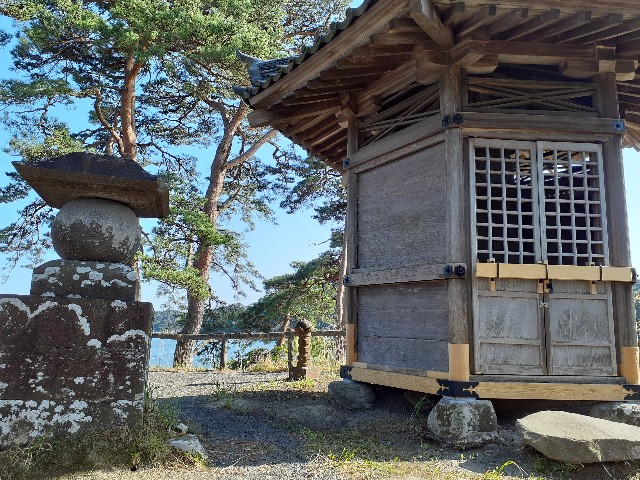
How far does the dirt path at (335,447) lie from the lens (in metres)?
3.63

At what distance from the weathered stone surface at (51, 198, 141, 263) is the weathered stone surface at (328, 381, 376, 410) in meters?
3.43

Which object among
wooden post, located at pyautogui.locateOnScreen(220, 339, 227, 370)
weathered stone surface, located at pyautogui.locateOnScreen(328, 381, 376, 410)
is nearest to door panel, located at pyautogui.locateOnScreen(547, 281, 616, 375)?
weathered stone surface, located at pyautogui.locateOnScreen(328, 381, 376, 410)

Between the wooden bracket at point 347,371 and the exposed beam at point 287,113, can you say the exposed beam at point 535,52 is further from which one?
the wooden bracket at point 347,371

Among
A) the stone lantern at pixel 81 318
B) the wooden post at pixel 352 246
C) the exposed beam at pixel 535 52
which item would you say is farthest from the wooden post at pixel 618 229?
the stone lantern at pixel 81 318

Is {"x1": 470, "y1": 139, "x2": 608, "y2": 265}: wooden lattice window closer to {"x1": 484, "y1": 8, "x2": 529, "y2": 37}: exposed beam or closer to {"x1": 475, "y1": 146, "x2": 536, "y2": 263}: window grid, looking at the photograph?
{"x1": 475, "y1": 146, "x2": 536, "y2": 263}: window grid

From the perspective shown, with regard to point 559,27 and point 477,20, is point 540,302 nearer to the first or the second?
point 559,27

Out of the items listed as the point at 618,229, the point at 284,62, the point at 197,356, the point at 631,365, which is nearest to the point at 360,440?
the point at 631,365

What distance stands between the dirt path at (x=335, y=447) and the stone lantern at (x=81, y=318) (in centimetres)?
53

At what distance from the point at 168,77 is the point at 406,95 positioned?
36.0 feet

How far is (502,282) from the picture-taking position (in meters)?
5.10

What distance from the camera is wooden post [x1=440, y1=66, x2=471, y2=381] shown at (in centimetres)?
493

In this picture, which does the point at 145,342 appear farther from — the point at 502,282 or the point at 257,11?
the point at 257,11

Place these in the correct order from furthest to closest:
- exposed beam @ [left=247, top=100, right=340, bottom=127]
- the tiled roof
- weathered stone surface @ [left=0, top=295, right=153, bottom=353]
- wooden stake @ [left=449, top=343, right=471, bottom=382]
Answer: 1. exposed beam @ [left=247, top=100, right=340, bottom=127]
2. the tiled roof
3. wooden stake @ [left=449, top=343, right=471, bottom=382]
4. weathered stone surface @ [left=0, top=295, right=153, bottom=353]

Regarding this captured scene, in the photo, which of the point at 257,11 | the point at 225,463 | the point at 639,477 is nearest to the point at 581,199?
the point at 639,477
